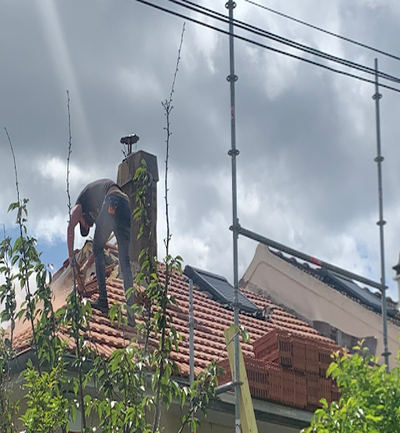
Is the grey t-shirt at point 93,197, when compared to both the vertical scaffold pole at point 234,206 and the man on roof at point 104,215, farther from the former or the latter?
the vertical scaffold pole at point 234,206

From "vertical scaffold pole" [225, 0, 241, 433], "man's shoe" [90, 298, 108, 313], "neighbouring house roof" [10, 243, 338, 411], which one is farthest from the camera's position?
"man's shoe" [90, 298, 108, 313]

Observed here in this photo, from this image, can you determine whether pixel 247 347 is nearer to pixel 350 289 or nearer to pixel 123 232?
pixel 123 232

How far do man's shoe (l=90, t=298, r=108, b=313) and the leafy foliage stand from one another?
417cm

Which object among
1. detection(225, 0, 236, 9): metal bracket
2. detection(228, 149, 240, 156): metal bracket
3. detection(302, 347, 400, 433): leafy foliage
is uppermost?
detection(225, 0, 236, 9): metal bracket

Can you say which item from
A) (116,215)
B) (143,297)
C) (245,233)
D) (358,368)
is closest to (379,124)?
(245,233)

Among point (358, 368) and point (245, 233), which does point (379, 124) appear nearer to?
point (245, 233)

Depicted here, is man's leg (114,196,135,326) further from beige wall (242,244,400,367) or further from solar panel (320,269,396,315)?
solar panel (320,269,396,315)

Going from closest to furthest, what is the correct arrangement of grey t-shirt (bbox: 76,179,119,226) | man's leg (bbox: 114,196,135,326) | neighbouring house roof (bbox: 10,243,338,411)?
neighbouring house roof (bbox: 10,243,338,411), man's leg (bbox: 114,196,135,326), grey t-shirt (bbox: 76,179,119,226)

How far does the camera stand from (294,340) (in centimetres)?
973

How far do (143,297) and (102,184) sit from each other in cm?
517

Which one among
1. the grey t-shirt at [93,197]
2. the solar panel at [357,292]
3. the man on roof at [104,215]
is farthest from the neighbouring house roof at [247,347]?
the solar panel at [357,292]

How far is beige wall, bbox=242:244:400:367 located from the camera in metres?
13.7

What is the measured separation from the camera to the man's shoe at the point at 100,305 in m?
9.88

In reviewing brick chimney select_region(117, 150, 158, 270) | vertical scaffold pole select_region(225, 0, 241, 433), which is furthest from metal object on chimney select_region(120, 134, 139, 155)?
vertical scaffold pole select_region(225, 0, 241, 433)
